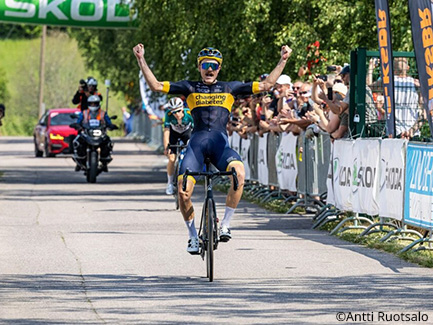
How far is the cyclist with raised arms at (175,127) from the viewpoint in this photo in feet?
67.8

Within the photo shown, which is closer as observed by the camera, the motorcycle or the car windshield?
the motorcycle

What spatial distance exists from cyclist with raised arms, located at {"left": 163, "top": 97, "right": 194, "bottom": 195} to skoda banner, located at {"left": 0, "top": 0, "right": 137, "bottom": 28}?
12.3 meters

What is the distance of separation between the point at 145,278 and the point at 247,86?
2.23 meters

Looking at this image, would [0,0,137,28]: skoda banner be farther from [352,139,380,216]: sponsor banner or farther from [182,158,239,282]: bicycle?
[182,158,239,282]: bicycle

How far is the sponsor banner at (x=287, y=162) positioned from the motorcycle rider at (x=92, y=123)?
794 centimetres

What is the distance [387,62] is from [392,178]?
2.09 m

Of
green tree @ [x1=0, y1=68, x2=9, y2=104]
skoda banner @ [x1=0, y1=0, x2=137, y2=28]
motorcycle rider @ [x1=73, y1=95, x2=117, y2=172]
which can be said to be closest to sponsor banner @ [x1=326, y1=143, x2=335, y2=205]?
motorcycle rider @ [x1=73, y1=95, x2=117, y2=172]

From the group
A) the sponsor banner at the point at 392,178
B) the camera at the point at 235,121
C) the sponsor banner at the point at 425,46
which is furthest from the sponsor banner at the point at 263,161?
the sponsor banner at the point at 425,46

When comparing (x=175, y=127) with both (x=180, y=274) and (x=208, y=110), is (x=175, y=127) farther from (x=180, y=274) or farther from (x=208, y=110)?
(x=180, y=274)

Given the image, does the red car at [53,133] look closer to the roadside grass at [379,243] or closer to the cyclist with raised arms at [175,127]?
the cyclist with raised arms at [175,127]

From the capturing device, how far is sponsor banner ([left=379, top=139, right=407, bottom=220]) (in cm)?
1427

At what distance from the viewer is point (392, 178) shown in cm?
1459

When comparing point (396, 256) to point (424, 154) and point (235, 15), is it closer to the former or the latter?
point (424, 154)

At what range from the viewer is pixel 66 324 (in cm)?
886
